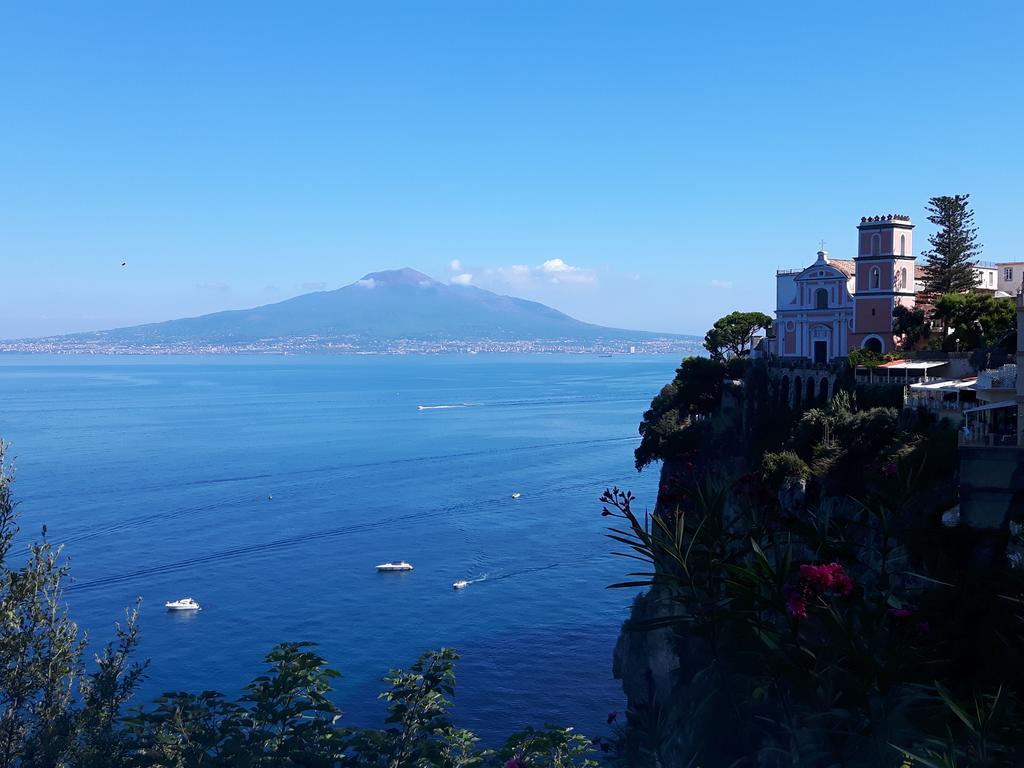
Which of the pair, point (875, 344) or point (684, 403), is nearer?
point (875, 344)

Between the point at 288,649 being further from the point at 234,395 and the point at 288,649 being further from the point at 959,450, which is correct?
the point at 234,395

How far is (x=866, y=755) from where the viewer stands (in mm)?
10930

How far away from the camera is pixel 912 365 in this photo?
33.1 metres

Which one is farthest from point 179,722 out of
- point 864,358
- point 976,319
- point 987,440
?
point 976,319

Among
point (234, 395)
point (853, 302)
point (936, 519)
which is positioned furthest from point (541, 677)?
point (234, 395)

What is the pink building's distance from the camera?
4334cm

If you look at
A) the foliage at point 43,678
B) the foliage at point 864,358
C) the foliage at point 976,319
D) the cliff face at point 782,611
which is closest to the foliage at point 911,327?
the foliage at point 976,319

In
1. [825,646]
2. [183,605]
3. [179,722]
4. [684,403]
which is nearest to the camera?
[825,646]

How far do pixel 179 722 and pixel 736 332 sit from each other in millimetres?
49961

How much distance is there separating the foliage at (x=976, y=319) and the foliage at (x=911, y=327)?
3.03 m

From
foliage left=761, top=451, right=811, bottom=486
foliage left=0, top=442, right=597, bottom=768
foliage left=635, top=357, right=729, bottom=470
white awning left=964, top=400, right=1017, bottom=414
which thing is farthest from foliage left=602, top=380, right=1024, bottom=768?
foliage left=635, top=357, right=729, bottom=470

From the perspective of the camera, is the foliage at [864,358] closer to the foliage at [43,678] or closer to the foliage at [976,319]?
the foliage at [976,319]

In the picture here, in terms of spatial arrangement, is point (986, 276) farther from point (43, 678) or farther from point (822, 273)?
point (43, 678)

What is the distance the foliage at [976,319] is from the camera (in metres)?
36.3
